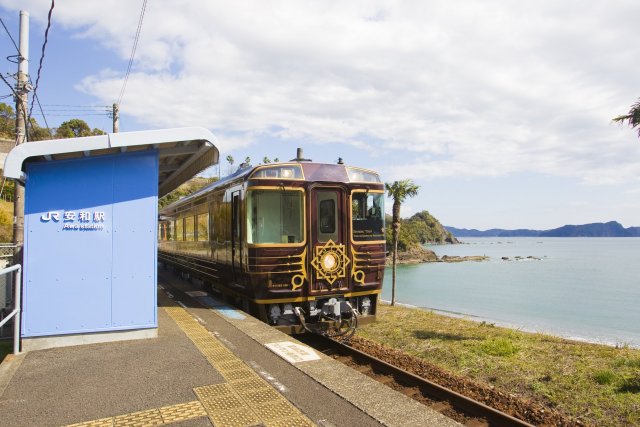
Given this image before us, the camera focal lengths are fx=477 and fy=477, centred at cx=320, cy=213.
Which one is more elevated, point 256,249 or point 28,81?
point 28,81

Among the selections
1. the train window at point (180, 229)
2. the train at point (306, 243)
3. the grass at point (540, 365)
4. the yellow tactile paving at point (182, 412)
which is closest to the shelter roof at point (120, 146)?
the train at point (306, 243)

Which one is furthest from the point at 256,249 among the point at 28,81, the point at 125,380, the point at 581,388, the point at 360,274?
the point at 28,81

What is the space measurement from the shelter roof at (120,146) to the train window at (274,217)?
121 centimetres

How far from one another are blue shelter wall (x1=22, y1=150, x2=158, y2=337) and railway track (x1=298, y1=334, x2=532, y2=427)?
3527mm

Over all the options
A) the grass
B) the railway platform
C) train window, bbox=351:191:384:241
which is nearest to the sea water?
the grass

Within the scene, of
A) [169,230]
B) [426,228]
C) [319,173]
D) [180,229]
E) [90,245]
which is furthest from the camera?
[426,228]

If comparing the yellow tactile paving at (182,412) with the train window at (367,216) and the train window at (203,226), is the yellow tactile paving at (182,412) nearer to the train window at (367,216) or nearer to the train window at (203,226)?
the train window at (367,216)

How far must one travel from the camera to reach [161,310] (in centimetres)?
975

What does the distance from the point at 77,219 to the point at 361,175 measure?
5.36m

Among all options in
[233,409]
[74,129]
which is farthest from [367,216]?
[74,129]

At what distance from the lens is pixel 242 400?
4.59 meters

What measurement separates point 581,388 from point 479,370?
1.74 meters

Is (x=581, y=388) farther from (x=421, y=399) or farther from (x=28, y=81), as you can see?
(x=28, y=81)

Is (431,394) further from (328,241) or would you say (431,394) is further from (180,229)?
(180,229)
